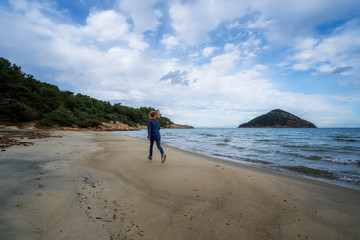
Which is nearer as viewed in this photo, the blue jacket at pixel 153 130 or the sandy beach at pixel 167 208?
the sandy beach at pixel 167 208

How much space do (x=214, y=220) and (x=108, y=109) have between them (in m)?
71.5

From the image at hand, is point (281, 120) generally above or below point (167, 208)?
above

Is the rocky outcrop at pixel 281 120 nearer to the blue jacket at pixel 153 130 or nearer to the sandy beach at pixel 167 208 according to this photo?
the blue jacket at pixel 153 130

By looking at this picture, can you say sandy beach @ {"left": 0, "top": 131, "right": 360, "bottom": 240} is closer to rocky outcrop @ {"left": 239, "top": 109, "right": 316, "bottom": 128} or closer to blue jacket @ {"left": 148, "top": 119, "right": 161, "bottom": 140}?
blue jacket @ {"left": 148, "top": 119, "right": 161, "bottom": 140}

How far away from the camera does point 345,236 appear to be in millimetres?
2121

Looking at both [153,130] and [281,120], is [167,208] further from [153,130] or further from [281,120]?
[281,120]

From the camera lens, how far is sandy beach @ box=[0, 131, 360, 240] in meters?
1.92

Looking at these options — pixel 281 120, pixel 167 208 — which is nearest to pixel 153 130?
Result: pixel 167 208

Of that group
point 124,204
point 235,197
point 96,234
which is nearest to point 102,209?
point 124,204

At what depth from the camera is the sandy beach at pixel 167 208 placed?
192 centimetres

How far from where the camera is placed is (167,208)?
265cm

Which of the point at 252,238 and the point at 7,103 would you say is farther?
the point at 7,103

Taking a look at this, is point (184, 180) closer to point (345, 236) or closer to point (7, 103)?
point (345, 236)

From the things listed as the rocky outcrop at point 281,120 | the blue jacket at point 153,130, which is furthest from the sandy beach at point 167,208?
the rocky outcrop at point 281,120
